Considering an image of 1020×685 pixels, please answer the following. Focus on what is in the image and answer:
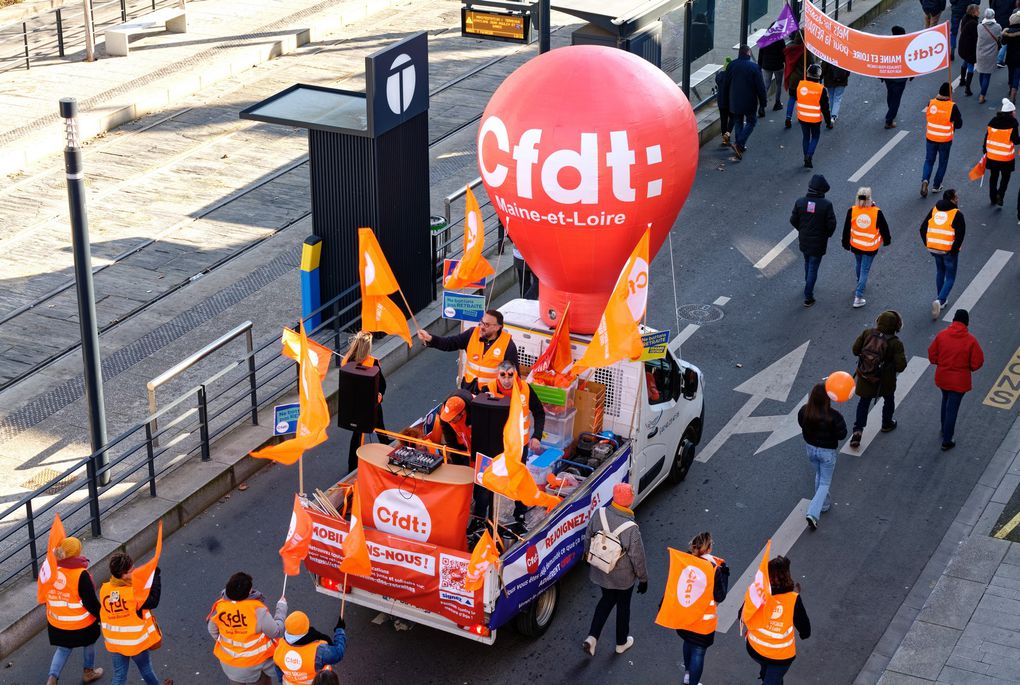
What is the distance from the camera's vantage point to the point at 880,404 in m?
17.1

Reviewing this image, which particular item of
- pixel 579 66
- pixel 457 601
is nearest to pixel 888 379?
pixel 579 66

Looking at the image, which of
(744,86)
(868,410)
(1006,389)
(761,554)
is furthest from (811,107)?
(761,554)

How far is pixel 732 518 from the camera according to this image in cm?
1483

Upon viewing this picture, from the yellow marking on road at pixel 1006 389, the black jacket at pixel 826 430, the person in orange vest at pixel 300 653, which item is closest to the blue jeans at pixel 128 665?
the person in orange vest at pixel 300 653

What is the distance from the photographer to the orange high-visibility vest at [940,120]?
2111cm

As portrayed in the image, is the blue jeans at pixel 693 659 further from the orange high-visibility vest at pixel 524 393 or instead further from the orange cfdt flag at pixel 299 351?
the orange cfdt flag at pixel 299 351

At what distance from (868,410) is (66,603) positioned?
29.2 feet

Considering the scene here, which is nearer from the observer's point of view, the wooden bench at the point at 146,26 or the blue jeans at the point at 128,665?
the blue jeans at the point at 128,665

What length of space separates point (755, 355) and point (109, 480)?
309 inches

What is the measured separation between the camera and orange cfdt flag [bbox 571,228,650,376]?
1298 centimetres

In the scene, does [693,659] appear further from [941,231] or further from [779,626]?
[941,231]

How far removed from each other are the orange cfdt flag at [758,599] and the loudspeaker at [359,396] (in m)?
4.29

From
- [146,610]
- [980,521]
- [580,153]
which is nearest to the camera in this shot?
[146,610]

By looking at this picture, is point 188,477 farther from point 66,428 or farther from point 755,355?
point 755,355
